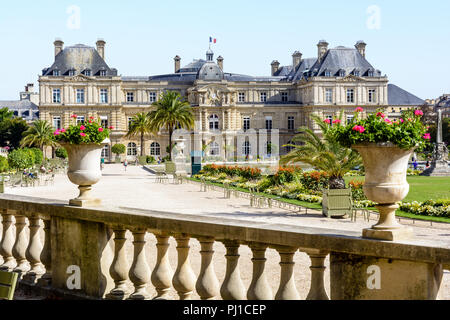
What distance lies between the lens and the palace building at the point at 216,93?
76.5 m

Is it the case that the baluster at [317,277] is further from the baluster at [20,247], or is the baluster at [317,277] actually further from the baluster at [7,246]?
the baluster at [7,246]

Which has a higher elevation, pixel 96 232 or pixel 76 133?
pixel 76 133

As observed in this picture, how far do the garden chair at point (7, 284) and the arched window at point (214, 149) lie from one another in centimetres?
7491

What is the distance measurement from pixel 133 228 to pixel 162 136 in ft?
248

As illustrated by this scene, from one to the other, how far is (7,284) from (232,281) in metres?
1.84

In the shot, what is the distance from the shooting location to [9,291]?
473 centimetres

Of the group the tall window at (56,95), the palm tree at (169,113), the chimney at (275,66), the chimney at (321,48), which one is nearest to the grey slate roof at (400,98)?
the chimney at (275,66)

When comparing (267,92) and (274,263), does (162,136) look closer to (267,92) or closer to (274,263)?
(267,92)

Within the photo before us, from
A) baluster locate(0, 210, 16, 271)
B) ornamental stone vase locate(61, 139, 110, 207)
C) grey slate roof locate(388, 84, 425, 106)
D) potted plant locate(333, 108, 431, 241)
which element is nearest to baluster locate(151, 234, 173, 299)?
ornamental stone vase locate(61, 139, 110, 207)

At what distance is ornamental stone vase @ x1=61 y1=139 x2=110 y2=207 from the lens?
6391mm

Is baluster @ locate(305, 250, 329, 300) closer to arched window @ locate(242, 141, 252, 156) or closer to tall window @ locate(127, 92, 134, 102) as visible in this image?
arched window @ locate(242, 141, 252, 156)

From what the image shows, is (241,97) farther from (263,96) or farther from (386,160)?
(386,160)
